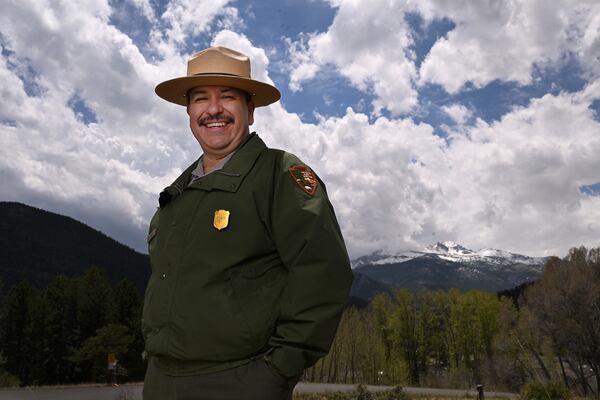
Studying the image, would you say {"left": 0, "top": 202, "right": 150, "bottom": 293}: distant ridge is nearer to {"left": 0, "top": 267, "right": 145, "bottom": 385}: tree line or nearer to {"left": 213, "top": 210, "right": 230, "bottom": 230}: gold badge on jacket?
{"left": 0, "top": 267, "right": 145, "bottom": 385}: tree line

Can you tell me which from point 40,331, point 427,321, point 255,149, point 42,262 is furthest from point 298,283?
point 42,262

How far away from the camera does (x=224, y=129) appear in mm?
2676

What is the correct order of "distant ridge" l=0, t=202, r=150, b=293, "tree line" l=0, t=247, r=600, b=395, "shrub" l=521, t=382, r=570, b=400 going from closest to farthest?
1. "shrub" l=521, t=382, r=570, b=400
2. "tree line" l=0, t=247, r=600, b=395
3. "distant ridge" l=0, t=202, r=150, b=293

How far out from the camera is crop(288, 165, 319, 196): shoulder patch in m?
2.32

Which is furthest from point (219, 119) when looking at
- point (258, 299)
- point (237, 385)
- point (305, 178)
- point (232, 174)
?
point (237, 385)

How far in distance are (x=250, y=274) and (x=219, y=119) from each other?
90 cm

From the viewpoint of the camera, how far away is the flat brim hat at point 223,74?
2.71 metres

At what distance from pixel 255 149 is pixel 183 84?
673 mm

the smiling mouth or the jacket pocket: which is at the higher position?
the smiling mouth

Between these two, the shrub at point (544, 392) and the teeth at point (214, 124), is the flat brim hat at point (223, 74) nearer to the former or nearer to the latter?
the teeth at point (214, 124)

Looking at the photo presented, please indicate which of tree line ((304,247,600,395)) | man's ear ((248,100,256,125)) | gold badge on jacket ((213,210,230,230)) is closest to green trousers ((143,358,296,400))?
gold badge on jacket ((213,210,230,230))

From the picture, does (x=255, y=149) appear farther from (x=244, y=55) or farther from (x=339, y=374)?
(x=339, y=374)

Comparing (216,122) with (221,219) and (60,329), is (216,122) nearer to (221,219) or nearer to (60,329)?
(221,219)

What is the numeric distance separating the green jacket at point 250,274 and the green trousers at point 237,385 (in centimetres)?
4
